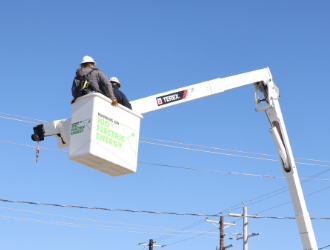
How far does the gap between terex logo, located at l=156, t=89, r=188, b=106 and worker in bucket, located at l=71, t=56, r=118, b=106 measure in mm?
2110

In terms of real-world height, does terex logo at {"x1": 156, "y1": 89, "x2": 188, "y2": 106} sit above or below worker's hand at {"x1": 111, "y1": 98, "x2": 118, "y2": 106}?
above

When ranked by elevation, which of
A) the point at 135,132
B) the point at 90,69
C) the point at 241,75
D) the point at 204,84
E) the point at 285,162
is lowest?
the point at 135,132

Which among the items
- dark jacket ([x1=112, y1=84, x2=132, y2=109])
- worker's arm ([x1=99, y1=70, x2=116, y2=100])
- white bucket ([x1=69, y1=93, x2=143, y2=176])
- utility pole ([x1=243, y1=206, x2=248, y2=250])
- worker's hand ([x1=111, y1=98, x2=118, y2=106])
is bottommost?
white bucket ([x1=69, y1=93, x2=143, y2=176])

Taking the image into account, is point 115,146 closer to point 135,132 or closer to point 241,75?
point 135,132

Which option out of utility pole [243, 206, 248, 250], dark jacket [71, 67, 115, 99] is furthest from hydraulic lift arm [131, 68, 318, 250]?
utility pole [243, 206, 248, 250]

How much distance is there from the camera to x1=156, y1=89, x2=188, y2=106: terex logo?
884cm

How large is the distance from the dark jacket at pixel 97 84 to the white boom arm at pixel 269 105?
167cm

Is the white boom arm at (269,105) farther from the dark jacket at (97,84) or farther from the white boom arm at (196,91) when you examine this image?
the dark jacket at (97,84)

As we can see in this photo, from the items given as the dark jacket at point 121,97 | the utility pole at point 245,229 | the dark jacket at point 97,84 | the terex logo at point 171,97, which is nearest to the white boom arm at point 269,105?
the terex logo at point 171,97

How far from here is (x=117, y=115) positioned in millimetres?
6738

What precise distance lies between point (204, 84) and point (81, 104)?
361cm

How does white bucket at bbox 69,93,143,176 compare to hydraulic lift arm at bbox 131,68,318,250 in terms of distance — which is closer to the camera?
white bucket at bbox 69,93,143,176

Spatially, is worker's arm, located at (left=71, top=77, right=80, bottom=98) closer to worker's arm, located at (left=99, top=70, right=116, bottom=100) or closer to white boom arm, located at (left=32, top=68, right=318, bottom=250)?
worker's arm, located at (left=99, top=70, right=116, bottom=100)

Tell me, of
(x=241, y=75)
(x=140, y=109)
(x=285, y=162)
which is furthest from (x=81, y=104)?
(x=285, y=162)
